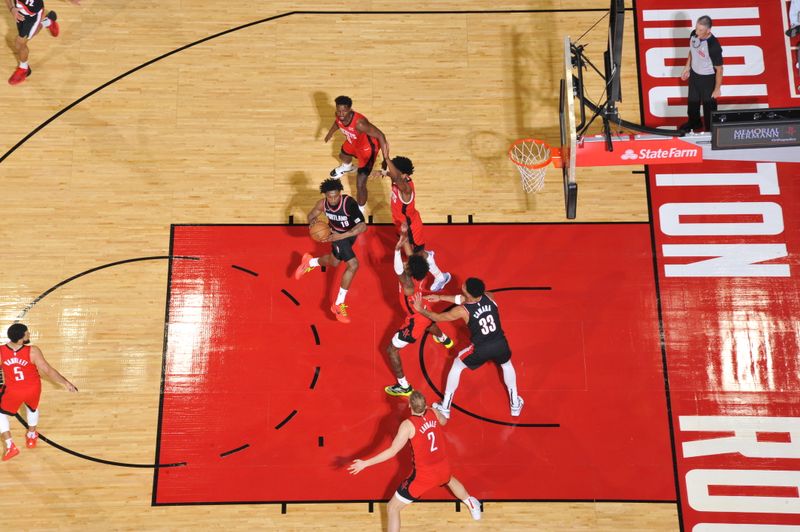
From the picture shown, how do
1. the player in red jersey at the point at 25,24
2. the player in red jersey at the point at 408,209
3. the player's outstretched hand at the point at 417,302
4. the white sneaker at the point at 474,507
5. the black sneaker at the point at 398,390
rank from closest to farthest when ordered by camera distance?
the player's outstretched hand at the point at 417,302 → the white sneaker at the point at 474,507 → the player in red jersey at the point at 408,209 → the black sneaker at the point at 398,390 → the player in red jersey at the point at 25,24

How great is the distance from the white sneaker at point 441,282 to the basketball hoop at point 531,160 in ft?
5.65

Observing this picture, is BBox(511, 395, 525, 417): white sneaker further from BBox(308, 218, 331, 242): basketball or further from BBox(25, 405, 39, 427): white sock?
BBox(25, 405, 39, 427): white sock

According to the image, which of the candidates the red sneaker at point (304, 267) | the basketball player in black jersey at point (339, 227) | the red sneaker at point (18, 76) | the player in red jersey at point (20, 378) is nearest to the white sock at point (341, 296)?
the basketball player in black jersey at point (339, 227)

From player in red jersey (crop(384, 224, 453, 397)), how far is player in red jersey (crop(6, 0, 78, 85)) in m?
6.03

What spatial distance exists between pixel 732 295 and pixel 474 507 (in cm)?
427

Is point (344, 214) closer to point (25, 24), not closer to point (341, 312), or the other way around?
point (341, 312)

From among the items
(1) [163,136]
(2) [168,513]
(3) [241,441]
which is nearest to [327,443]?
(3) [241,441]

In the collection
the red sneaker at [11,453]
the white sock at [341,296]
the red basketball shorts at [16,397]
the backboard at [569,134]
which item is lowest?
the red sneaker at [11,453]

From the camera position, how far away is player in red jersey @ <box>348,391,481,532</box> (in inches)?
251

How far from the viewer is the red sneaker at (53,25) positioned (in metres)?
9.15

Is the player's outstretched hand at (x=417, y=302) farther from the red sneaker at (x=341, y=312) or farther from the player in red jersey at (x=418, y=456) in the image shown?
the red sneaker at (x=341, y=312)

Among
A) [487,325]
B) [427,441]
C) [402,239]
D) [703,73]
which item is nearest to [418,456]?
[427,441]

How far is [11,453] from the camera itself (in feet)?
24.3

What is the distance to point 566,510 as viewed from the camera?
7.31 meters
